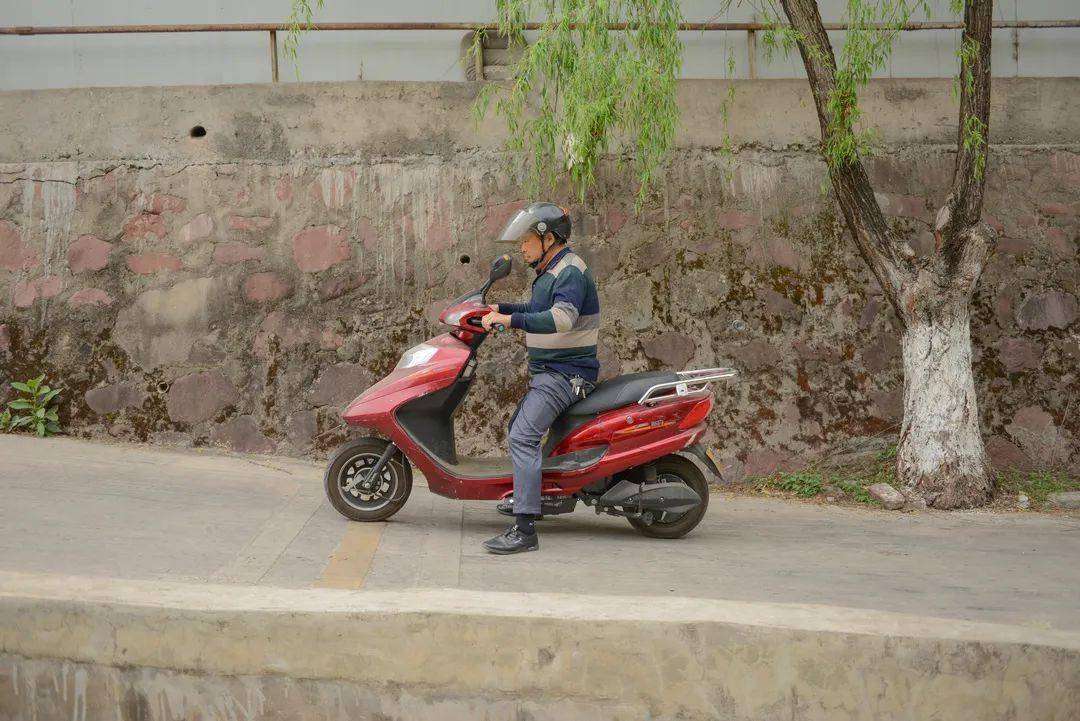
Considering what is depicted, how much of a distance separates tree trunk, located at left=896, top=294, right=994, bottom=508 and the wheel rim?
348 centimetres

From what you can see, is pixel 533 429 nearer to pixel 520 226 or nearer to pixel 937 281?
pixel 520 226

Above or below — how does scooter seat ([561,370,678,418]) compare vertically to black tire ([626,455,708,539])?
above

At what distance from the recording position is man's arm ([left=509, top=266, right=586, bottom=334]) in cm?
529

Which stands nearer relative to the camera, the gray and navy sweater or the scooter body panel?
the gray and navy sweater

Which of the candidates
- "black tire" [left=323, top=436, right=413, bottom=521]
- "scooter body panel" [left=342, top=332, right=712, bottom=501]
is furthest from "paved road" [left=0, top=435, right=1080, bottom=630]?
"scooter body panel" [left=342, top=332, right=712, bottom=501]

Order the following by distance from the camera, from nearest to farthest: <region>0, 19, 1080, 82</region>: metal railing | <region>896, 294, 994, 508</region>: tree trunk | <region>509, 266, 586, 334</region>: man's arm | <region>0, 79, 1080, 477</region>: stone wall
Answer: <region>509, 266, 586, 334</region>: man's arm < <region>896, 294, 994, 508</region>: tree trunk < <region>0, 79, 1080, 477</region>: stone wall < <region>0, 19, 1080, 82</region>: metal railing

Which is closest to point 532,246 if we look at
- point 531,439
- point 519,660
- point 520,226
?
point 520,226

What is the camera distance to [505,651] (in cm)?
367

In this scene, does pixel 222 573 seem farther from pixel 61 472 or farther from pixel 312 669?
pixel 61 472

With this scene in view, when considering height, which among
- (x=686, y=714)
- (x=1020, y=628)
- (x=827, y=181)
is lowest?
(x=686, y=714)

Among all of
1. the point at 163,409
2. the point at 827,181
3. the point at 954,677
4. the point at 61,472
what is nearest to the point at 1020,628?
the point at 954,677

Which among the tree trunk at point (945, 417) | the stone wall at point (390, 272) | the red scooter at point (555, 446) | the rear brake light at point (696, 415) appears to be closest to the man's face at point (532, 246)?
the red scooter at point (555, 446)

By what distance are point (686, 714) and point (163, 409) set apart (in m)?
5.37

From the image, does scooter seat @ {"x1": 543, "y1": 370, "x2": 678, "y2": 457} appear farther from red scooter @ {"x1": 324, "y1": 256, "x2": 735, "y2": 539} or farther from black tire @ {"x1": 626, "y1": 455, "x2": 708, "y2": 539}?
black tire @ {"x1": 626, "y1": 455, "x2": 708, "y2": 539}
